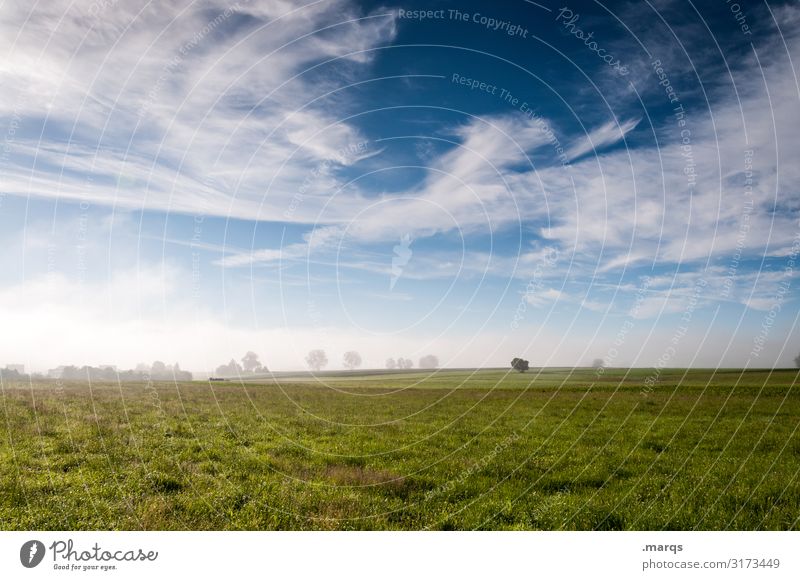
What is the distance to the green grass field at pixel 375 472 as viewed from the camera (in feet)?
34.4

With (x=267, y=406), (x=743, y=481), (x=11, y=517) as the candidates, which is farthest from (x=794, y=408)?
(x=11, y=517)

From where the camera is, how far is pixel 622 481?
1340cm

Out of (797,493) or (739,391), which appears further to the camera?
(739,391)

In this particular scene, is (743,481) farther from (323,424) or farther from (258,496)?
(323,424)
